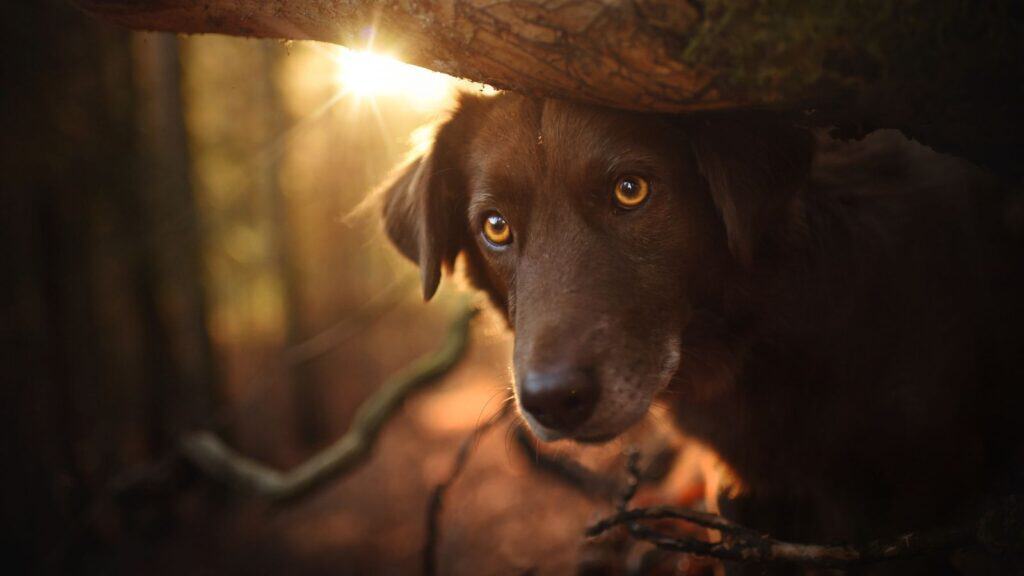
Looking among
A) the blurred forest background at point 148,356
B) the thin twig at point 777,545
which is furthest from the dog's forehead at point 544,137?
the thin twig at point 777,545

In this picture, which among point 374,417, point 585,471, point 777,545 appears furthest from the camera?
point 374,417

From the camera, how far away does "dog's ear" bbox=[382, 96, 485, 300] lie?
10.7 feet

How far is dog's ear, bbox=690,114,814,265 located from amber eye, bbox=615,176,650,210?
231mm

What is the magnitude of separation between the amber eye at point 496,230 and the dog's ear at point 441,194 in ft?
1.02

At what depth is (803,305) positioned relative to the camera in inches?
112

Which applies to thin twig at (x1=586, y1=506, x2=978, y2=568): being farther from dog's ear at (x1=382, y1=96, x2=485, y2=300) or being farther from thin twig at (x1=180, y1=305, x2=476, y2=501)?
thin twig at (x1=180, y1=305, x2=476, y2=501)

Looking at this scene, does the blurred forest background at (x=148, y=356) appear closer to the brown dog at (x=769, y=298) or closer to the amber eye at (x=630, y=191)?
the brown dog at (x=769, y=298)

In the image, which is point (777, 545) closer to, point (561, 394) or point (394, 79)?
point (561, 394)

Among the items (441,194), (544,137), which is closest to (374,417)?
(441,194)

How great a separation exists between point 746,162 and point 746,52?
2.17 feet

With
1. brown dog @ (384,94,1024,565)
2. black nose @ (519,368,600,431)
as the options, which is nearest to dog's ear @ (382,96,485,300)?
brown dog @ (384,94,1024,565)

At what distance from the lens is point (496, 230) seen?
9.87ft

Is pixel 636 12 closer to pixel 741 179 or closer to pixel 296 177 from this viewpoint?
pixel 741 179

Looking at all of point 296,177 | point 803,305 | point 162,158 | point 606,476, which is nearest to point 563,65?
point 803,305
